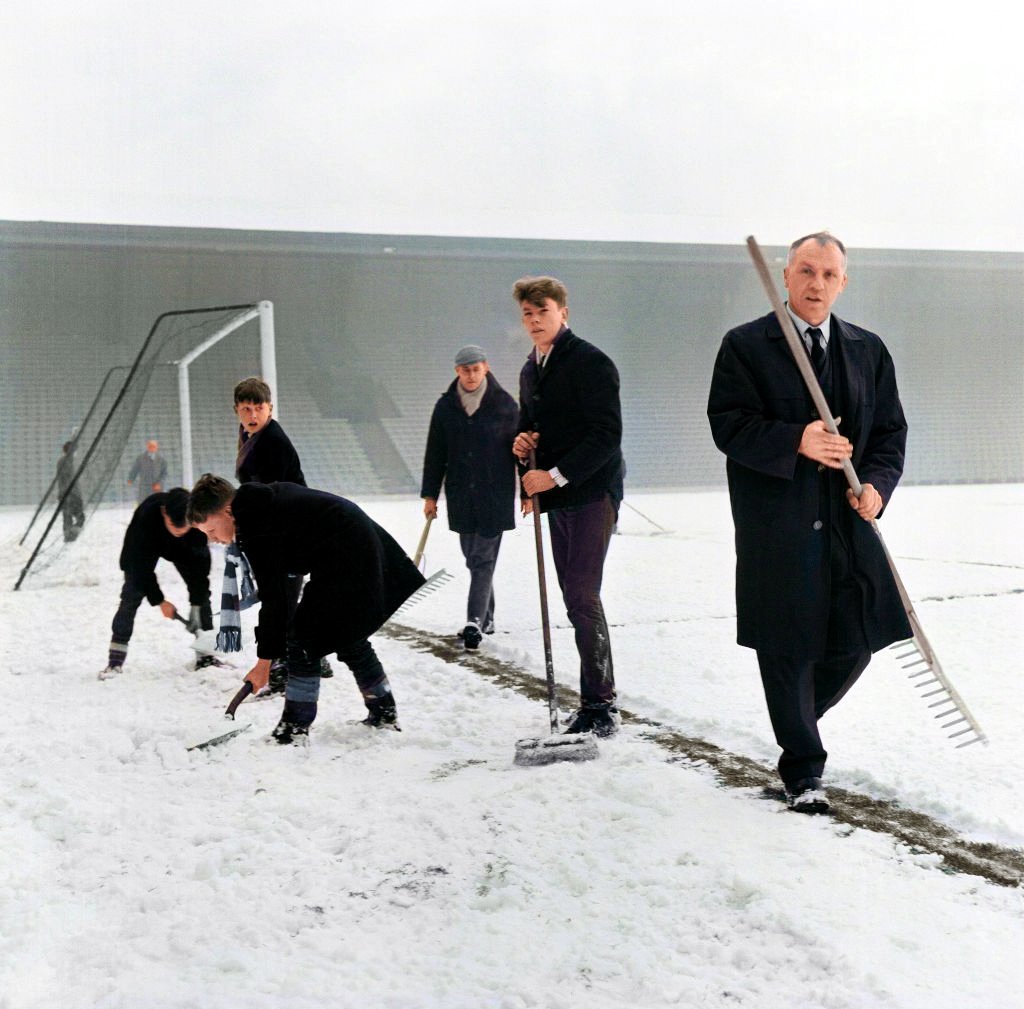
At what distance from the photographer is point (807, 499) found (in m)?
1.42

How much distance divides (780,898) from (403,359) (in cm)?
284

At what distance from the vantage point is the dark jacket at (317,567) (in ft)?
5.95

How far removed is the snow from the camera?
1.06m

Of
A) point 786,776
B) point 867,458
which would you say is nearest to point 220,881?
point 786,776

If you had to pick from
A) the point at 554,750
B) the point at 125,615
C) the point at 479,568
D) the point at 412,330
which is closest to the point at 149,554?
the point at 125,615

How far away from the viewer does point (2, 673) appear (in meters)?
2.29

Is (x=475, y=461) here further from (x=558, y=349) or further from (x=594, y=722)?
(x=594, y=722)

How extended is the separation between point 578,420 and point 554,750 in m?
0.56

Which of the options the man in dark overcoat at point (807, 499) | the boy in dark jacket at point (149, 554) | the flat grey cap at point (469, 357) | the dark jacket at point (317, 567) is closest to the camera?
the man in dark overcoat at point (807, 499)

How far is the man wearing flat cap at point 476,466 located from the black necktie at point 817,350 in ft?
4.04

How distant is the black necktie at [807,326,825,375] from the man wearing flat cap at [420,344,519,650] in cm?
123

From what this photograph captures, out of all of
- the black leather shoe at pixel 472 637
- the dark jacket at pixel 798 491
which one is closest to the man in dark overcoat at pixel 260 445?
the black leather shoe at pixel 472 637

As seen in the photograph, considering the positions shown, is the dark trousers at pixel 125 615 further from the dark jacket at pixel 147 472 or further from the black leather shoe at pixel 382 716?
the dark jacket at pixel 147 472

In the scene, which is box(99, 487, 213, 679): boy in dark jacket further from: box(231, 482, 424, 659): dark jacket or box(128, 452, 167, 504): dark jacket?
box(128, 452, 167, 504): dark jacket
